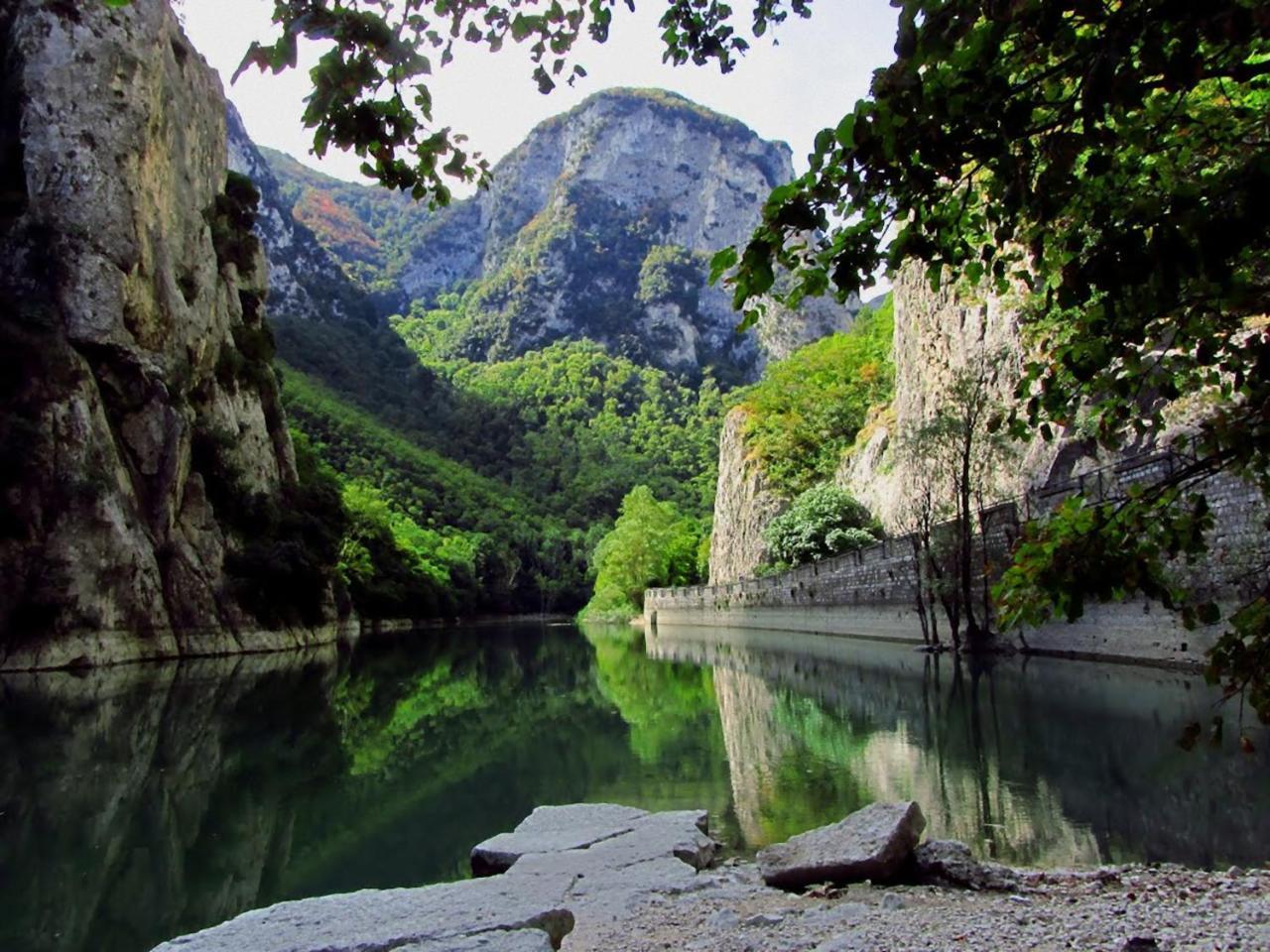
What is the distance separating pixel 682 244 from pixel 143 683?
153m

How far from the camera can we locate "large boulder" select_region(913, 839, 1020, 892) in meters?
4.93

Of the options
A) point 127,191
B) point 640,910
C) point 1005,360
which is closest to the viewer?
point 640,910

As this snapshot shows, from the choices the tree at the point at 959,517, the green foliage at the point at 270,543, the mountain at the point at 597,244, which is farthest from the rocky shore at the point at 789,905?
the mountain at the point at 597,244

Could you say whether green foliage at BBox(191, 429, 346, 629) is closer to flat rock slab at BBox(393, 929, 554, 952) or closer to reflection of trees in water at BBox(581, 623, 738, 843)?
reflection of trees in water at BBox(581, 623, 738, 843)

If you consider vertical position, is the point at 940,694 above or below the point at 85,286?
below

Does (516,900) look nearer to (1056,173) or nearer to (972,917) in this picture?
(972,917)

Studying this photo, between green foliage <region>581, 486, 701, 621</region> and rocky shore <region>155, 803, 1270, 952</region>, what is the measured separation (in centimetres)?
6338

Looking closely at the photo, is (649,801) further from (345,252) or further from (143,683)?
(345,252)

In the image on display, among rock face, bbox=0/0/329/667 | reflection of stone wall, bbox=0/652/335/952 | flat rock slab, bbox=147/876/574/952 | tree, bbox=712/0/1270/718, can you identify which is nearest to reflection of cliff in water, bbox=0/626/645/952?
reflection of stone wall, bbox=0/652/335/952

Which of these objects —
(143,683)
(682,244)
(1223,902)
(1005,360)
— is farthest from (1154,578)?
(682,244)

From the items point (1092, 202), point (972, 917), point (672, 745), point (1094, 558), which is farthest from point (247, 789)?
point (1092, 202)

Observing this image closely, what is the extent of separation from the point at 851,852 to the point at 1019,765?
4399mm

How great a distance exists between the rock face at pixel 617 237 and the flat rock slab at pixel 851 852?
390 ft

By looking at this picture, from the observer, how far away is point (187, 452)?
103 ft
